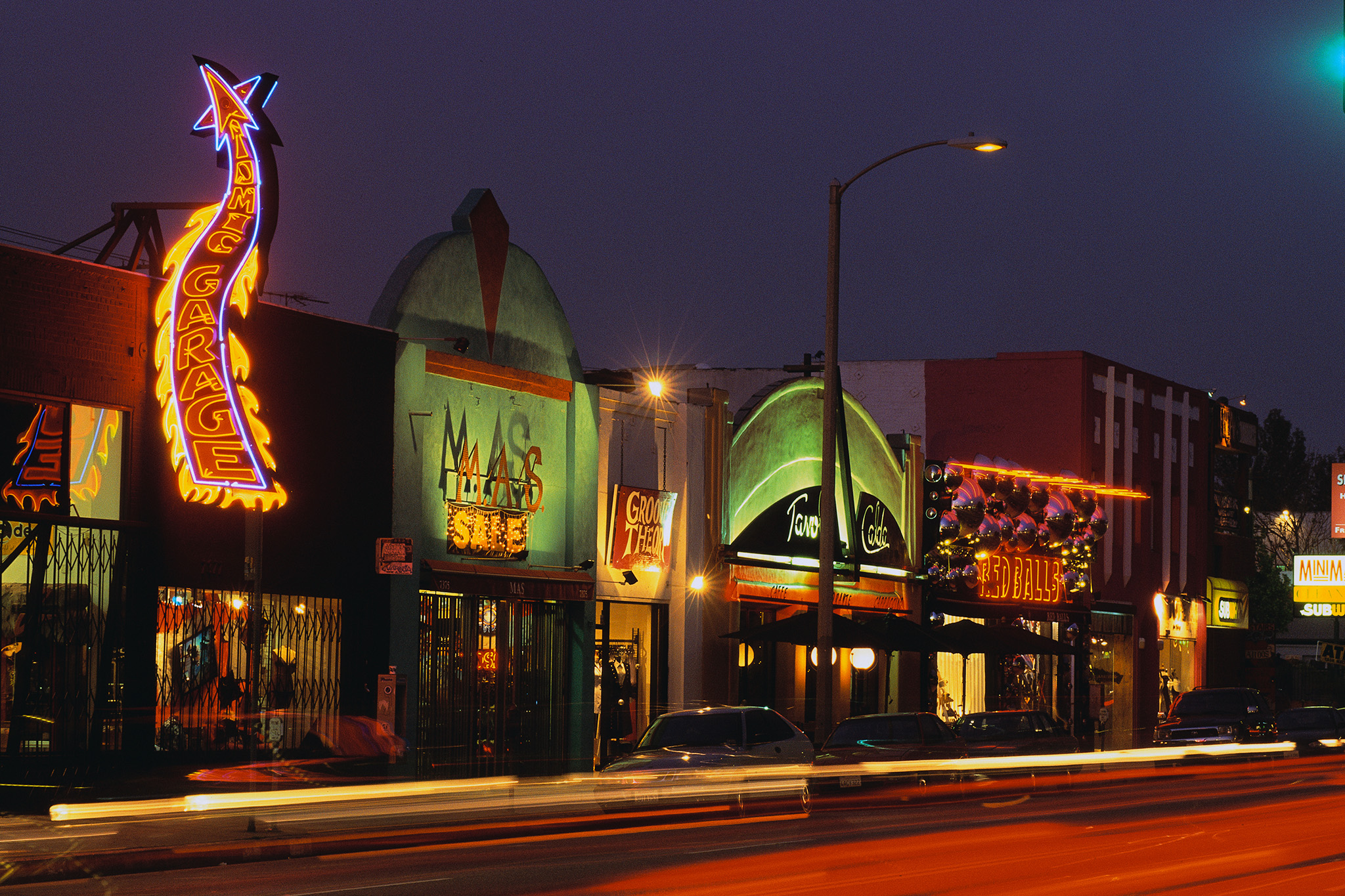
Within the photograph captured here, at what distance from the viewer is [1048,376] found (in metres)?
50.5

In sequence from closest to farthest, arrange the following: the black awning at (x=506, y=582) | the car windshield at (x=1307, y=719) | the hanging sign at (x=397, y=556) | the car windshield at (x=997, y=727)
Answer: the hanging sign at (x=397, y=556) < the black awning at (x=506, y=582) < the car windshield at (x=997, y=727) < the car windshield at (x=1307, y=719)

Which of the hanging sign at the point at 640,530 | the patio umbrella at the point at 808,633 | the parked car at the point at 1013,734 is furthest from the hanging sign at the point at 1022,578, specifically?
the parked car at the point at 1013,734

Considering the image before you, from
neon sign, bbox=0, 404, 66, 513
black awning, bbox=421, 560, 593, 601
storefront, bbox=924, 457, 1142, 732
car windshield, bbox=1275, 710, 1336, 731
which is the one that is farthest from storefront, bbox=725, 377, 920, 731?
neon sign, bbox=0, 404, 66, 513

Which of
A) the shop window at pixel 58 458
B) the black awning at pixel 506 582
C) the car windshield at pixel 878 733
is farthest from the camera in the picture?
the black awning at pixel 506 582

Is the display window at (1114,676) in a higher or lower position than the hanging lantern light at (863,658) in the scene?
lower

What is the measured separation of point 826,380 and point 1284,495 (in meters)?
92.0

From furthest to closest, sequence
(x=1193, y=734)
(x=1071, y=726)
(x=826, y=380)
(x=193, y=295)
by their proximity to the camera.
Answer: (x=1071, y=726) < (x=1193, y=734) < (x=826, y=380) < (x=193, y=295)

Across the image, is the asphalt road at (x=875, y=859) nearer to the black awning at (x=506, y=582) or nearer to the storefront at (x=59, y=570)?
the storefront at (x=59, y=570)

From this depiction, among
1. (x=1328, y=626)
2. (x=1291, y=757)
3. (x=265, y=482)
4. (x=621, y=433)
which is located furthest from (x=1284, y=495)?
(x=265, y=482)

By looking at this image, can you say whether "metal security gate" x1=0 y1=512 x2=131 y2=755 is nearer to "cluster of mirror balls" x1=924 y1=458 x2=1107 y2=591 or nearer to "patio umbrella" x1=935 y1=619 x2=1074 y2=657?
"patio umbrella" x1=935 y1=619 x2=1074 y2=657

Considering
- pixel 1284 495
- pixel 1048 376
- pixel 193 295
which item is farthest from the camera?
pixel 1284 495

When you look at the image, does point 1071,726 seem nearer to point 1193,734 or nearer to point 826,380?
point 1193,734

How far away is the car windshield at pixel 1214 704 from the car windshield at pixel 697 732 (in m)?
15.9

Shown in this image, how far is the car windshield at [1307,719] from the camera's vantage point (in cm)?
3653
